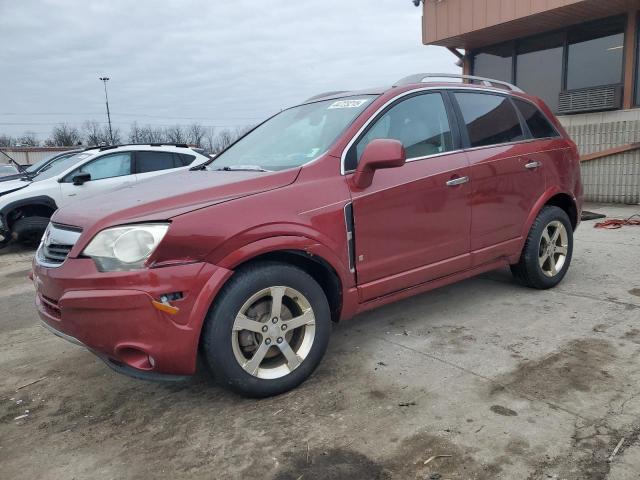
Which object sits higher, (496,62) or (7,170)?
(496,62)

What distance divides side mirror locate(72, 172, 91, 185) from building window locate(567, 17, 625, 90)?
10.1 metres

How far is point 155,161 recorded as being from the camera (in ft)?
30.0

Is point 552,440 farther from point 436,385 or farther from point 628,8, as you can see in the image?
point 628,8

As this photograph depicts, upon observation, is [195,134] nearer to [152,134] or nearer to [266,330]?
[152,134]

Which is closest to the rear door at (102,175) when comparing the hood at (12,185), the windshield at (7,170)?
the hood at (12,185)

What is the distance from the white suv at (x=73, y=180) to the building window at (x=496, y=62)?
25.8ft

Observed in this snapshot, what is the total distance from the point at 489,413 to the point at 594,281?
2.90 m

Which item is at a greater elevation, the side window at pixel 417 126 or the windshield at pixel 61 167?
the side window at pixel 417 126

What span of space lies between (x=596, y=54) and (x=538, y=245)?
866cm

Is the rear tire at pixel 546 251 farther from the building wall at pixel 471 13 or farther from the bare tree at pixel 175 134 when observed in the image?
the bare tree at pixel 175 134

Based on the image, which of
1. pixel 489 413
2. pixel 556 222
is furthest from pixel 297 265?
pixel 556 222

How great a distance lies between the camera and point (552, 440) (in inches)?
93.5

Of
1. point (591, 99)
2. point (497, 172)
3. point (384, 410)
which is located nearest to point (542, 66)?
point (591, 99)

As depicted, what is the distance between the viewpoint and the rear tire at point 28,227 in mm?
8125
